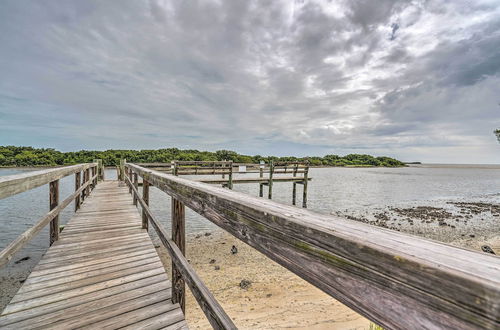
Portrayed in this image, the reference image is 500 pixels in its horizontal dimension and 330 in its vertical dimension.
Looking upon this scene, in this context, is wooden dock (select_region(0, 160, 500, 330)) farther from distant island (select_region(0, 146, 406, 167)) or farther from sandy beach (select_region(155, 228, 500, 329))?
distant island (select_region(0, 146, 406, 167))

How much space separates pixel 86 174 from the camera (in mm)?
8180

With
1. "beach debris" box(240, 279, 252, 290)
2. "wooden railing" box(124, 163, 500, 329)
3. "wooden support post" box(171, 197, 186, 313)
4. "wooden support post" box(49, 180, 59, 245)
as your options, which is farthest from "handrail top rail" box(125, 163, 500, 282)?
"beach debris" box(240, 279, 252, 290)

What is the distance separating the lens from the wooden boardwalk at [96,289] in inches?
79.9

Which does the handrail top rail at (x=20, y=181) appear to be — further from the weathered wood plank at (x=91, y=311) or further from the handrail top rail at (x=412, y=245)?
the handrail top rail at (x=412, y=245)

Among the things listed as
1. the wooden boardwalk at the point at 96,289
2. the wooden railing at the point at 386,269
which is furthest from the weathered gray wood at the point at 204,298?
the wooden boardwalk at the point at 96,289

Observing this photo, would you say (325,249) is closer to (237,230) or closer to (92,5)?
(237,230)

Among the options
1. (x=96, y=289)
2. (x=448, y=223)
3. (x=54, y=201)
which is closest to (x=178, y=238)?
(x=96, y=289)

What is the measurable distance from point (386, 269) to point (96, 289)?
3023 millimetres

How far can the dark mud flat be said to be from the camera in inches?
426

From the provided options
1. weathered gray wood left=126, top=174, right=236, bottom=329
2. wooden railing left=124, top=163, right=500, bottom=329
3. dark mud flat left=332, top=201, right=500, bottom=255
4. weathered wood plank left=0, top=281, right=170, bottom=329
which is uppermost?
wooden railing left=124, top=163, right=500, bottom=329

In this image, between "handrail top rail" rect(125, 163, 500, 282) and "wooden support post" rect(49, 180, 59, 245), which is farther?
"wooden support post" rect(49, 180, 59, 245)

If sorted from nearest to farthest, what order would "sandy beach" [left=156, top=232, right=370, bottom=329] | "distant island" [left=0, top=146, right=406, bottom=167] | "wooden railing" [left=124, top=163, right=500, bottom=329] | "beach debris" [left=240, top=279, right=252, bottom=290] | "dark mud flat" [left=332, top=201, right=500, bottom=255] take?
"wooden railing" [left=124, top=163, right=500, bottom=329] < "sandy beach" [left=156, top=232, right=370, bottom=329] < "beach debris" [left=240, top=279, right=252, bottom=290] < "dark mud flat" [left=332, top=201, right=500, bottom=255] < "distant island" [left=0, top=146, right=406, bottom=167]

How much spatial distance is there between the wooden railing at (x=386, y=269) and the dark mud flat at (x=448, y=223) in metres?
11.7

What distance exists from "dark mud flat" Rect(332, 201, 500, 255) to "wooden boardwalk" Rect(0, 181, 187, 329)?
35.7 feet
